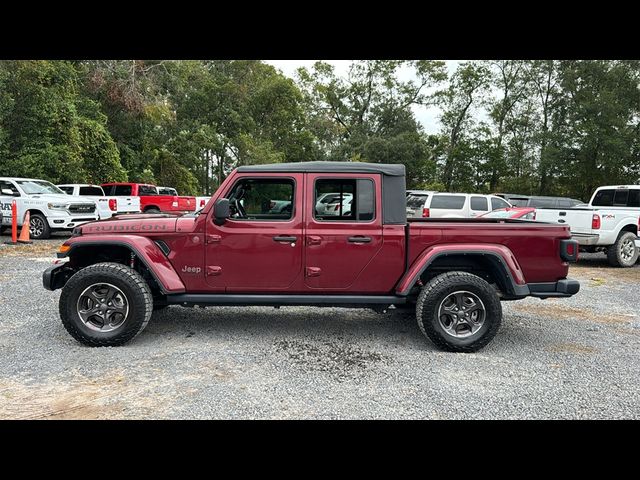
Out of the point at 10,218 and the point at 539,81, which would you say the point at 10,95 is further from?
the point at 539,81

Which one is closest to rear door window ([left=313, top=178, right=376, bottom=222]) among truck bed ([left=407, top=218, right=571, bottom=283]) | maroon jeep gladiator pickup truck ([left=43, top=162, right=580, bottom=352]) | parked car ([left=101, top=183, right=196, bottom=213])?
maroon jeep gladiator pickup truck ([left=43, top=162, right=580, bottom=352])

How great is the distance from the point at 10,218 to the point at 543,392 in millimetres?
14020

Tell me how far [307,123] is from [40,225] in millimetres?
24493

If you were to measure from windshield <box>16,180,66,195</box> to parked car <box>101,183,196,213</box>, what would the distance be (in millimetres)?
3440

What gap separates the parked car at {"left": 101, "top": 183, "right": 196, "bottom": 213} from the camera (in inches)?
656

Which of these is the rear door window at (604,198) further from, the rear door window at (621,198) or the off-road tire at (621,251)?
the off-road tire at (621,251)

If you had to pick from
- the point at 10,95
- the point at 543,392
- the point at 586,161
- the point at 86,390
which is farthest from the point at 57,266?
the point at 586,161

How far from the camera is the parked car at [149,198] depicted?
16672mm

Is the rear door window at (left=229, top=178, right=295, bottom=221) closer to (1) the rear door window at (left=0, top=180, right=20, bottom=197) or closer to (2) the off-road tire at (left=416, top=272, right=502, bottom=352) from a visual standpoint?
(2) the off-road tire at (left=416, top=272, right=502, bottom=352)

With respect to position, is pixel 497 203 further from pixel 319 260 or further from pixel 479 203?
pixel 319 260

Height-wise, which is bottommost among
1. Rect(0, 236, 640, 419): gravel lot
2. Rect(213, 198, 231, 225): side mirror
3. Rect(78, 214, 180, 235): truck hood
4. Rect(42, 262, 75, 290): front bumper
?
Rect(0, 236, 640, 419): gravel lot

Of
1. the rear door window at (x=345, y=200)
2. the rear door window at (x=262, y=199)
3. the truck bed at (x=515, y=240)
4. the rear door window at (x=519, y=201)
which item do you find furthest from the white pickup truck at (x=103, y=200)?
the rear door window at (x=519, y=201)

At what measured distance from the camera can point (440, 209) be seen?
13180 millimetres

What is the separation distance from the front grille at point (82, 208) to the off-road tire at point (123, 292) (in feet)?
31.4
